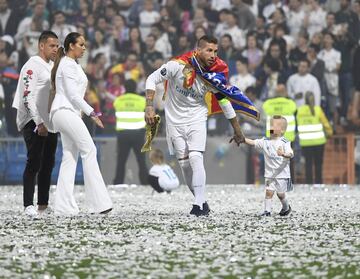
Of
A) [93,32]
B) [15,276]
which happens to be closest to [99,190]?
[15,276]

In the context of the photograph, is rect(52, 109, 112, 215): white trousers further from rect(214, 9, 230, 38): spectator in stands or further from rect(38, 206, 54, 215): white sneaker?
rect(214, 9, 230, 38): spectator in stands

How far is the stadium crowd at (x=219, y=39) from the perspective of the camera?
27188mm

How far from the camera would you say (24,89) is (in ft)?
49.0

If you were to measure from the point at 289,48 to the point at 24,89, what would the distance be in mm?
13740

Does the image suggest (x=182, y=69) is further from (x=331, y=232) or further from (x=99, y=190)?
(x=331, y=232)

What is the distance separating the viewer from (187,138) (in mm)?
14766

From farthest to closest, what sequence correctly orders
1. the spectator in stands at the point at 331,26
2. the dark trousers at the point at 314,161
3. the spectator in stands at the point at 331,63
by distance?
the spectator in stands at the point at 331,26
the spectator in stands at the point at 331,63
the dark trousers at the point at 314,161

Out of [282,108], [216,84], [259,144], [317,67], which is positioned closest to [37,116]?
[216,84]

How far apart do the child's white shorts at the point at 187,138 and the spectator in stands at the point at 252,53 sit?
43.6 ft

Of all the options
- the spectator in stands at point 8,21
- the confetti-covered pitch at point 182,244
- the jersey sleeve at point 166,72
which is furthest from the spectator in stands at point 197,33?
the jersey sleeve at point 166,72

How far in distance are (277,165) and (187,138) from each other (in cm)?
111

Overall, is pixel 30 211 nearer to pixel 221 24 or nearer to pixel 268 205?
pixel 268 205

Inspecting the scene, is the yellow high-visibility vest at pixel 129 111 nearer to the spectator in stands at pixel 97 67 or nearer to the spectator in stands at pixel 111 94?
the spectator in stands at pixel 111 94

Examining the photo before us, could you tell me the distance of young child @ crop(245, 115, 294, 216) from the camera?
14867mm
